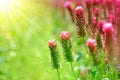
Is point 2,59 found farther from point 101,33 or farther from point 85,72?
point 85,72

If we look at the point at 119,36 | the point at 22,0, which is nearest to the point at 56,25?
the point at 22,0

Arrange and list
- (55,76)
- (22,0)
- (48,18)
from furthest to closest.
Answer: (22,0) → (48,18) → (55,76)

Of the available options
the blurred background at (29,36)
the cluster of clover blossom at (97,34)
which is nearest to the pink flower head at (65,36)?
the cluster of clover blossom at (97,34)

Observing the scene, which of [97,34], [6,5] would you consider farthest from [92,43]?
[6,5]

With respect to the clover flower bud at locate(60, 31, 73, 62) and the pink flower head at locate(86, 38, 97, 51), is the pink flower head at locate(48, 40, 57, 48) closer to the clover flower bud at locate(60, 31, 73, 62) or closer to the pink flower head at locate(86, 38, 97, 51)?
the clover flower bud at locate(60, 31, 73, 62)

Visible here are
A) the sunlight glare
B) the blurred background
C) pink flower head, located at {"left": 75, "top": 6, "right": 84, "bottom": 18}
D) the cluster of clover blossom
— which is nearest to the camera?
the cluster of clover blossom

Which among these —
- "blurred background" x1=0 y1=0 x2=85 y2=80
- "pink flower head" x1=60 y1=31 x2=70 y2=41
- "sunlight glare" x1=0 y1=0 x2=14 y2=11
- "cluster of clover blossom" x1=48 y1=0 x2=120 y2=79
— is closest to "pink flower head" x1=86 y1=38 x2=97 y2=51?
"cluster of clover blossom" x1=48 y1=0 x2=120 y2=79

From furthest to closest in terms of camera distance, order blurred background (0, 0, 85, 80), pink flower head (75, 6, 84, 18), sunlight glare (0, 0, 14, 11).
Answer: sunlight glare (0, 0, 14, 11), blurred background (0, 0, 85, 80), pink flower head (75, 6, 84, 18)

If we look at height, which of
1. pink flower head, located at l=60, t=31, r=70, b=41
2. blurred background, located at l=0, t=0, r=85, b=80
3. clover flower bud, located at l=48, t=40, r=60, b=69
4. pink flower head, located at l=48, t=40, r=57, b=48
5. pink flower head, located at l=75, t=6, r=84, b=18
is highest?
blurred background, located at l=0, t=0, r=85, b=80

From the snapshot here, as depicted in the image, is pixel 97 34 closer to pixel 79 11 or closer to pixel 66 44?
pixel 66 44
